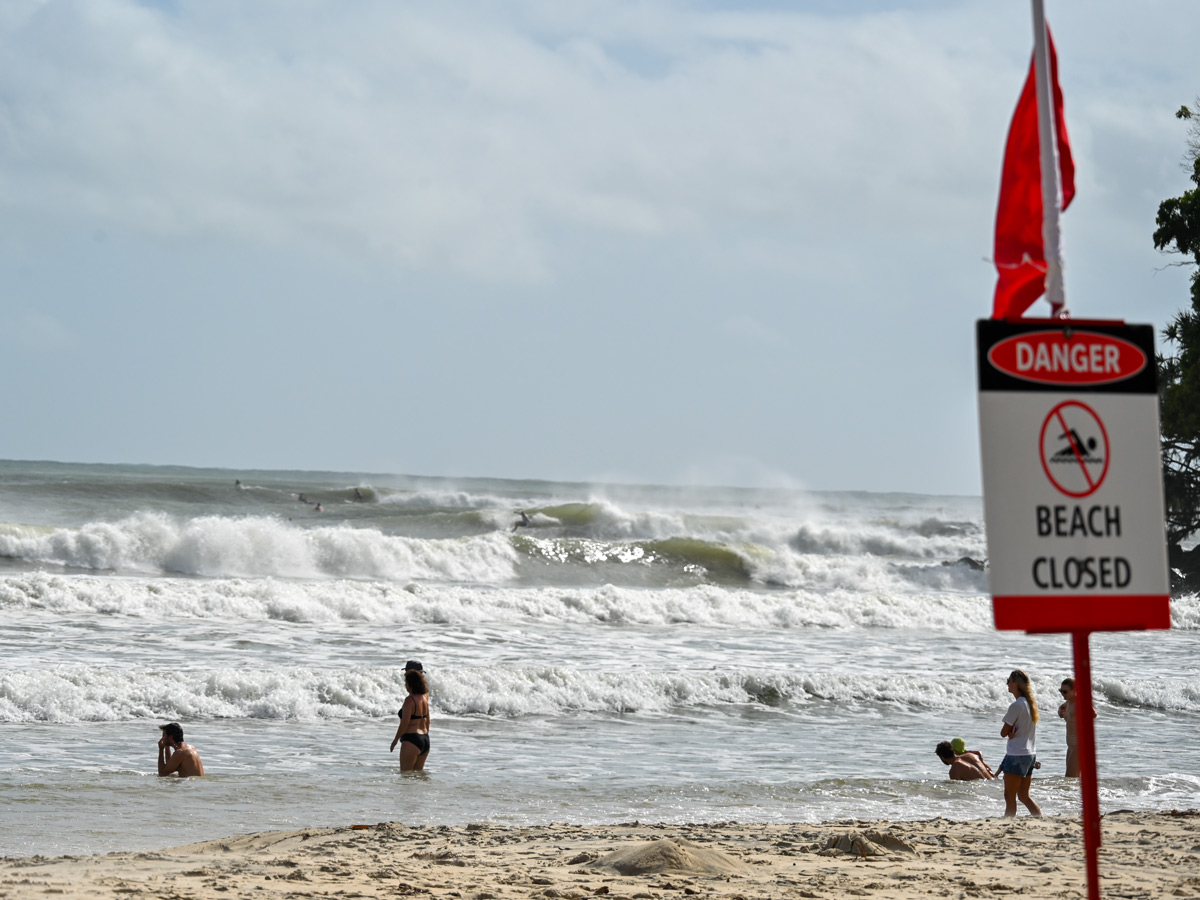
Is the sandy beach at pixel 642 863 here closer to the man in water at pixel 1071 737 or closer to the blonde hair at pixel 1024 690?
the blonde hair at pixel 1024 690

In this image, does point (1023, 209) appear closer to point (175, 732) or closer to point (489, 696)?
point (175, 732)

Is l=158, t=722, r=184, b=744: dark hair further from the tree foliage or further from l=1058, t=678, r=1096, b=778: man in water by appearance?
the tree foliage

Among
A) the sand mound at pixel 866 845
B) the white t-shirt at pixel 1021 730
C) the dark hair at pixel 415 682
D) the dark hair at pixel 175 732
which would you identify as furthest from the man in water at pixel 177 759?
the white t-shirt at pixel 1021 730

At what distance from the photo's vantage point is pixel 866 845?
773 cm

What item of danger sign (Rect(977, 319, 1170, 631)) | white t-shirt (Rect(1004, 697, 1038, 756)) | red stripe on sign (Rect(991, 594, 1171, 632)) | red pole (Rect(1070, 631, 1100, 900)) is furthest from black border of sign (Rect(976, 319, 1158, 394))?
white t-shirt (Rect(1004, 697, 1038, 756))

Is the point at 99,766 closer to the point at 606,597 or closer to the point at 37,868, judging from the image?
the point at 37,868

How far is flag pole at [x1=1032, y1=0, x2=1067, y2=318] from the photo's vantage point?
13.5 ft

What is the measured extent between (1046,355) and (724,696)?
12.9 metres

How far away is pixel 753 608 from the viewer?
2525cm

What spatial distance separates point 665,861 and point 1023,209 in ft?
14.5

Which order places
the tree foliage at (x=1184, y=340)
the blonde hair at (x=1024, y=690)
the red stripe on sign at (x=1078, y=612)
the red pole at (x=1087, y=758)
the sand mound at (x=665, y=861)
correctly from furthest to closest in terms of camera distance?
1. the tree foliage at (x=1184, y=340)
2. the blonde hair at (x=1024, y=690)
3. the sand mound at (x=665, y=861)
4. the red pole at (x=1087, y=758)
5. the red stripe on sign at (x=1078, y=612)

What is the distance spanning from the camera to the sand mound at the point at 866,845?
7703 millimetres

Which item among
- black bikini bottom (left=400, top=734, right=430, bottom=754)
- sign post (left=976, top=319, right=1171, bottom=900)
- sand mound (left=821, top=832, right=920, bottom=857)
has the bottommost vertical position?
sand mound (left=821, top=832, right=920, bottom=857)

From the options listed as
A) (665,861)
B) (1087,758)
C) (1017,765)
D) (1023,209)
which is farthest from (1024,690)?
(1087,758)
